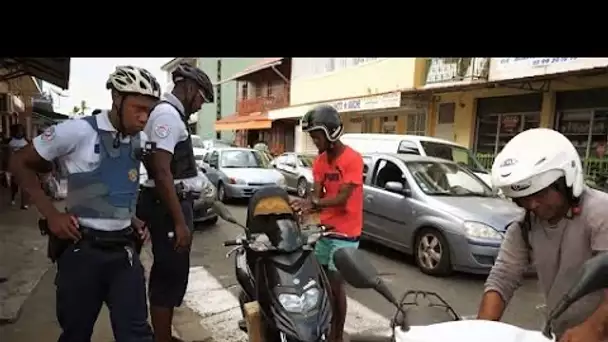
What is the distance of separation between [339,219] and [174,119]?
1.38 metres

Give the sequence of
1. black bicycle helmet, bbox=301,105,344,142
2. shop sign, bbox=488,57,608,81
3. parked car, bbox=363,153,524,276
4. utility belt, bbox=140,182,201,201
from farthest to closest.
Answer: shop sign, bbox=488,57,608,81
parked car, bbox=363,153,524,276
black bicycle helmet, bbox=301,105,344,142
utility belt, bbox=140,182,201,201

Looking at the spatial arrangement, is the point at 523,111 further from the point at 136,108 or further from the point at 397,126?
the point at 136,108

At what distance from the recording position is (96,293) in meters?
2.73

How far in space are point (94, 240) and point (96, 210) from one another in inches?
6.1

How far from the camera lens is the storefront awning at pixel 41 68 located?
29.5ft

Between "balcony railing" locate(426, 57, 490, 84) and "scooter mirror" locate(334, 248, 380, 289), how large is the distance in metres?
12.6

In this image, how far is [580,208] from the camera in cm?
204

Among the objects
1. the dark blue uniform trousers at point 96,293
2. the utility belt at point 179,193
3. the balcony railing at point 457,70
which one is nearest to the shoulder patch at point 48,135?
the dark blue uniform trousers at point 96,293

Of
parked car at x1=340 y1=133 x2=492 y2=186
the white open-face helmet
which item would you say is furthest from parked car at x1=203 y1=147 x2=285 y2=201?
the white open-face helmet

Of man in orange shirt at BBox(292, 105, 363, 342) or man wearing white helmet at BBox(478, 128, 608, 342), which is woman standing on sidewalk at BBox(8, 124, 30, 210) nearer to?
man in orange shirt at BBox(292, 105, 363, 342)

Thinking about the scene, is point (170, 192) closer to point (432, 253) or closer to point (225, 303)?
point (225, 303)

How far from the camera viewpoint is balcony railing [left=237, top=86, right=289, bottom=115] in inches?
1129

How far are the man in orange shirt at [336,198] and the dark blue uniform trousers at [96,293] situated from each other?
4.57 ft

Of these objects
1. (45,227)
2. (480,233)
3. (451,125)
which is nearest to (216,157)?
(451,125)
